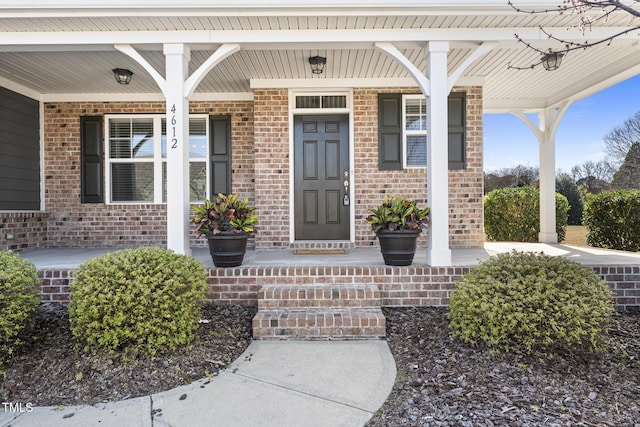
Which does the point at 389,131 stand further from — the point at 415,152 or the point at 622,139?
the point at 622,139

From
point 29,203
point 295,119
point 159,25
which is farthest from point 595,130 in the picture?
point 29,203

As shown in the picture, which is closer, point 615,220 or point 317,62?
point 317,62

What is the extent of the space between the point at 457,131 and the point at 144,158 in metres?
4.93

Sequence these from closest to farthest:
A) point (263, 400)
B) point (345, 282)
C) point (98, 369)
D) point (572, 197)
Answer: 1. point (263, 400)
2. point (98, 369)
3. point (345, 282)
4. point (572, 197)

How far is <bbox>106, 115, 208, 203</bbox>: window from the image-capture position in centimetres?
632

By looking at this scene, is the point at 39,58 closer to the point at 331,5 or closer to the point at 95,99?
the point at 95,99

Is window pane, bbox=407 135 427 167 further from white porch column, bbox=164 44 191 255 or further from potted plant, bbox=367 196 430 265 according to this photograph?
white porch column, bbox=164 44 191 255

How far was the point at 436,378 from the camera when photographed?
8.07 feet

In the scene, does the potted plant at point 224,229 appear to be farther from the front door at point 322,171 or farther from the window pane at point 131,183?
the window pane at point 131,183

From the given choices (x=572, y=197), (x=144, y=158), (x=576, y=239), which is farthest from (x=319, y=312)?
(x=572, y=197)

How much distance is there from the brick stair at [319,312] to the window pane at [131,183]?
3.60m

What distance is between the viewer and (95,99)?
6277 mm

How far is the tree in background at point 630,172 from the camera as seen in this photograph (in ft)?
47.2

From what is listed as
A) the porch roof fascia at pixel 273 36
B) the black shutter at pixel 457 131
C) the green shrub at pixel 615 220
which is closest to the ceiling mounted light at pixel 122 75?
the porch roof fascia at pixel 273 36
